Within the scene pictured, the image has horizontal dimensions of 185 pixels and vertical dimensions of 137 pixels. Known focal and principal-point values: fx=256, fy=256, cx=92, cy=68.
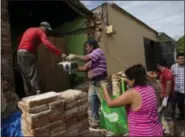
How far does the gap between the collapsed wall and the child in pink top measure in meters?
0.55

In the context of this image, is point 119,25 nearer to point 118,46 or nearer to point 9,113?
point 118,46

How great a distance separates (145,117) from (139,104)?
155mm

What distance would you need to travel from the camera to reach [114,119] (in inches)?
167

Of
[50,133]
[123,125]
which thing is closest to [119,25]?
[123,125]

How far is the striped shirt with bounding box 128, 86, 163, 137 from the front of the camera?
2593mm

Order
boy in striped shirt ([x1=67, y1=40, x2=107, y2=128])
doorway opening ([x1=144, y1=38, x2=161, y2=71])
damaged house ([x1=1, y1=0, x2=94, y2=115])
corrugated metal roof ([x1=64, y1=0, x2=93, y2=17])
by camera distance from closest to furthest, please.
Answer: boy in striped shirt ([x1=67, y1=40, x2=107, y2=128]) → damaged house ([x1=1, y1=0, x2=94, y2=115]) → corrugated metal roof ([x1=64, y1=0, x2=93, y2=17]) → doorway opening ([x1=144, y1=38, x2=161, y2=71])

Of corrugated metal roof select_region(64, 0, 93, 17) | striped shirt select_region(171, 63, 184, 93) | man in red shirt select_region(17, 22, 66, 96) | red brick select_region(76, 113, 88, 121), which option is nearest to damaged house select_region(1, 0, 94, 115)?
corrugated metal roof select_region(64, 0, 93, 17)

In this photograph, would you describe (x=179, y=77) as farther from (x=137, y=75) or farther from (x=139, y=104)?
(x=139, y=104)

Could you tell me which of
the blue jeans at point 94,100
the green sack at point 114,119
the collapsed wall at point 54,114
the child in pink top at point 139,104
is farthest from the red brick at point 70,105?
the blue jeans at point 94,100

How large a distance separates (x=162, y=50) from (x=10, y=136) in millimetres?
8076

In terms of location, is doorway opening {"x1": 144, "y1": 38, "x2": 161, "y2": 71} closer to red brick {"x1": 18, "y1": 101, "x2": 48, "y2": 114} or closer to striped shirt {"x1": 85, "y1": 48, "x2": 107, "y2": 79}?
striped shirt {"x1": 85, "y1": 48, "x2": 107, "y2": 79}

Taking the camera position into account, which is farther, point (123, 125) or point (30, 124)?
point (123, 125)

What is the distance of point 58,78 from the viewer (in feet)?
21.4

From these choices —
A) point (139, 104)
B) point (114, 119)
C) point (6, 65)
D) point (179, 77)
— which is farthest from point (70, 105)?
point (179, 77)
